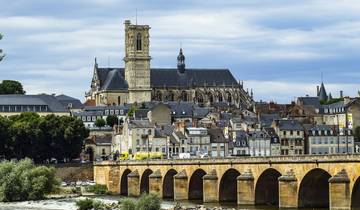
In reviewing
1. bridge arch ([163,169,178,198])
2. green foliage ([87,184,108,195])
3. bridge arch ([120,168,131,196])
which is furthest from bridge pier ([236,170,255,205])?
green foliage ([87,184,108,195])

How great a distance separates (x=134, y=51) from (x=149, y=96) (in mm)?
9552

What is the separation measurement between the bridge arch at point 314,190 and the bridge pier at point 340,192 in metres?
5.09

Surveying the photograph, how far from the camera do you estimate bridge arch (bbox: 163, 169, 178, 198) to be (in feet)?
305

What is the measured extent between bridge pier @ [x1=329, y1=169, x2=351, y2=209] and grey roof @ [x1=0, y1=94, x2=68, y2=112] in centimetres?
10198

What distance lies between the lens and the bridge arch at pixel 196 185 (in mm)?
87562

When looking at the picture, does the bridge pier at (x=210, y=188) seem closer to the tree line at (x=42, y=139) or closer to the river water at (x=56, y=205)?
the river water at (x=56, y=205)

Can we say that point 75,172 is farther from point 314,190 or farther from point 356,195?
point 356,195

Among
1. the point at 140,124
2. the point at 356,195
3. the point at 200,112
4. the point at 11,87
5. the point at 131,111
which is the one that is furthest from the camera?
the point at 11,87

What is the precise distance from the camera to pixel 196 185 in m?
89.0

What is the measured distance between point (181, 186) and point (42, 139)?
119 feet

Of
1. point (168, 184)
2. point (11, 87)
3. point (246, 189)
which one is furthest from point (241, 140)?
point (11, 87)

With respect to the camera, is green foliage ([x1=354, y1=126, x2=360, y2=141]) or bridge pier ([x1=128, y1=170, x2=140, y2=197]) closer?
bridge pier ([x1=128, y1=170, x2=140, y2=197])

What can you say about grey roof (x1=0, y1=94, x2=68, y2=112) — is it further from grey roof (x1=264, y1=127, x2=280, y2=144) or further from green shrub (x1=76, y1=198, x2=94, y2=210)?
green shrub (x1=76, y1=198, x2=94, y2=210)

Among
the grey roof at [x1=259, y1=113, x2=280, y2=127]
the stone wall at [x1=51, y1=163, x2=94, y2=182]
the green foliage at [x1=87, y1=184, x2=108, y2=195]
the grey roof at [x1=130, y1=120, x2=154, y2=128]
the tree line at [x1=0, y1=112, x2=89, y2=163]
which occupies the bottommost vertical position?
the green foliage at [x1=87, y1=184, x2=108, y2=195]
